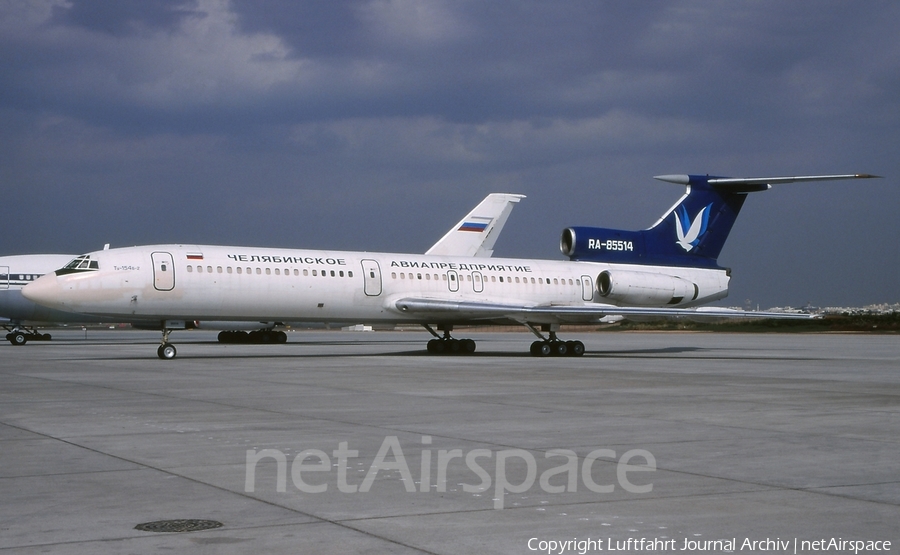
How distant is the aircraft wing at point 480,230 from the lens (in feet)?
156

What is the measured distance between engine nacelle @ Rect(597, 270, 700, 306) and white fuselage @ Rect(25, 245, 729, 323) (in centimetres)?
7

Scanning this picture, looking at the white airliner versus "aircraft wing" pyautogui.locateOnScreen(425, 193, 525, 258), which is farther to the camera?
"aircraft wing" pyautogui.locateOnScreen(425, 193, 525, 258)

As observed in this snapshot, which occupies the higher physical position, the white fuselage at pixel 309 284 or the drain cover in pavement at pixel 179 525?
the white fuselage at pixel 309 284

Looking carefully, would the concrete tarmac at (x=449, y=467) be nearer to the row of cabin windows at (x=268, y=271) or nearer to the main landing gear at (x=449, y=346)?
the row of cabin windows at (x=268, y=271)

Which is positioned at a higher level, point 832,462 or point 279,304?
point 279,304

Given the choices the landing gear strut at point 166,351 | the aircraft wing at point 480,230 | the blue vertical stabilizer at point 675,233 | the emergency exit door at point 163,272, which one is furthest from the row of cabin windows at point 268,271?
the aircraft wing at point 480,230

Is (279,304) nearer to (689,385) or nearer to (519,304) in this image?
(519,304)

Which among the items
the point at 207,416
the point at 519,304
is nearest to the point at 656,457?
the point at 207,416

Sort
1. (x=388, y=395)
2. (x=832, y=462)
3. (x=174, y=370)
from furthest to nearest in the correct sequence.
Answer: (x=174, y=370), (x=388, y=395), (x=832, y=462)

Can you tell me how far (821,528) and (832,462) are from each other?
9.02 feet

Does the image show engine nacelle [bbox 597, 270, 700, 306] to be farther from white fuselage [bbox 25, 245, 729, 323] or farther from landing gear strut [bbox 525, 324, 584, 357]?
landing gear strut [bbox 525, 324, 584, 357]

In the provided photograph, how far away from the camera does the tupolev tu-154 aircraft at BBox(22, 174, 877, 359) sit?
24953 millimetres

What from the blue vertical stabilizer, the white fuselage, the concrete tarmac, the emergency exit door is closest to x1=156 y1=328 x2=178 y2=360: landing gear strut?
the white fuselage

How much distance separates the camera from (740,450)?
9.32m
